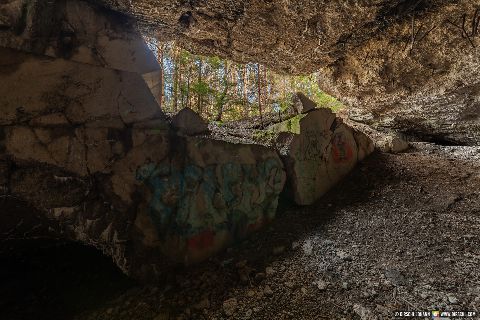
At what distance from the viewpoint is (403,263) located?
2756 millimetres

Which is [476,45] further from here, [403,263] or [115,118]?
[115,118]

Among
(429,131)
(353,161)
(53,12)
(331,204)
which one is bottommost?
(331,204)

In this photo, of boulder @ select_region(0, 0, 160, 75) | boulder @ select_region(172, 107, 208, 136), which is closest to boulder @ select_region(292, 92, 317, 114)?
boulder @ select_region(172, 107, 208, 136)

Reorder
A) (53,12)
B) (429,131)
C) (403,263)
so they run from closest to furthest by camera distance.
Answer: (53,12) → (403,263) → (429,131)

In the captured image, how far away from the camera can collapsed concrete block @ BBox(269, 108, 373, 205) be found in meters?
3.94

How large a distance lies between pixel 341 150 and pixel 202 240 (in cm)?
276

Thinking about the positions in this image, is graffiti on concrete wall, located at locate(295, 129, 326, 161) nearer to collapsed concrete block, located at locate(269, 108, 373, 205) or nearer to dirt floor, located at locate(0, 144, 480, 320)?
collapsed concrete block, located at locate(269, 108, 373, 205)

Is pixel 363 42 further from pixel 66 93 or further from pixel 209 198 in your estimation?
pixel 66 93

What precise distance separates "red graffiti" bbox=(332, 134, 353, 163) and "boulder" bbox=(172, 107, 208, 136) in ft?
7.41

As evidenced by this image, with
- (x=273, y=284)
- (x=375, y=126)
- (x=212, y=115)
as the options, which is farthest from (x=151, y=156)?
(x=375, y=126)

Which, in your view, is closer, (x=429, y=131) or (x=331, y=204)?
(x=331, y=204)

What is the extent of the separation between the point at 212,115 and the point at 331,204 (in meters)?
4.03

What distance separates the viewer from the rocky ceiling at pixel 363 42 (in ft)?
11.3

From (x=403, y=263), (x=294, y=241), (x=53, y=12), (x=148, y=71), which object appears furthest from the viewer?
(x=294, y=241)
